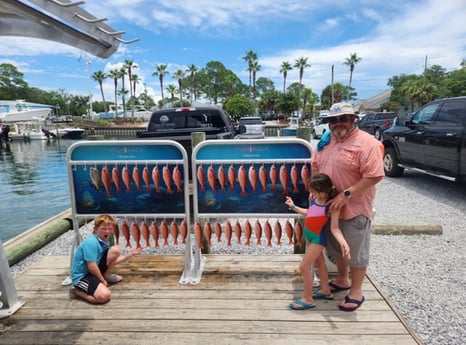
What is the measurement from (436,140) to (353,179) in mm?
5828

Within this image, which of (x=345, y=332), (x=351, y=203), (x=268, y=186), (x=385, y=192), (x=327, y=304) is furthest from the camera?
(x=385, y=192)

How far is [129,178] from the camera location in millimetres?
3350

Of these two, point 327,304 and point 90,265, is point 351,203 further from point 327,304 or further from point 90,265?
point 90,265

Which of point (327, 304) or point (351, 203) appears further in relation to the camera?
point (327, 304)

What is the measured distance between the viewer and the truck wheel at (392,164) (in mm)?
9256

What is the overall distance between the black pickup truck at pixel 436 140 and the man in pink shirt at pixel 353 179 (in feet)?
16.8

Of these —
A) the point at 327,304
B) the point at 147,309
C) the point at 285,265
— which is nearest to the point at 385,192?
the point at 285,265

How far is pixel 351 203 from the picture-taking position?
2566 mm

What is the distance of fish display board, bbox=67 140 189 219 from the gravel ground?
4.69 feet

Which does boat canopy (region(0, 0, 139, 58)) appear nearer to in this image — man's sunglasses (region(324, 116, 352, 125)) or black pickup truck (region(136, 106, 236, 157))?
man's sunglasses (region(324, 116, 352, 125))

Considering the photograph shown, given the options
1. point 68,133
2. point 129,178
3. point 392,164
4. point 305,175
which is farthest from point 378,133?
point 68,133

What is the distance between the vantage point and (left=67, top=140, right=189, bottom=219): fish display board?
3312 mm

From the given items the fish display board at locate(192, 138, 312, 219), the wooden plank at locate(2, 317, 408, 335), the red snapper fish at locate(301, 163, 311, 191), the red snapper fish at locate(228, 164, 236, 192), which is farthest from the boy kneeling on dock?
the red snapper fish at locate(301, 163, 311, 191)

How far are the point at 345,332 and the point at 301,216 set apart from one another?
1228 mm
